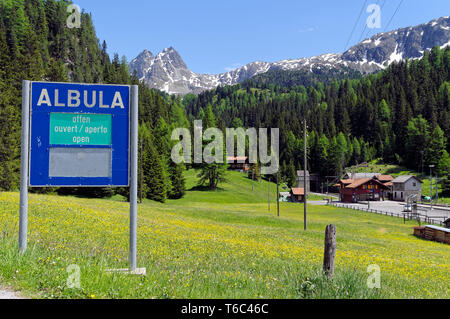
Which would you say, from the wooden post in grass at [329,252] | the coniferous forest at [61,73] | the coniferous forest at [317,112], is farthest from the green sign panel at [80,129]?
the coniferous forest at [317,112]

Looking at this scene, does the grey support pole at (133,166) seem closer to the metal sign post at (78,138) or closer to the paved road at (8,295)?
the metal sign post at (78,138)

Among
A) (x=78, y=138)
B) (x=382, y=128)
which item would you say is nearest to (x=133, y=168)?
(x=78, y=138)

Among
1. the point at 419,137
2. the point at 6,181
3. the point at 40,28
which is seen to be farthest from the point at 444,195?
the point at 40,28

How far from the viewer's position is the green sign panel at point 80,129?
27.0 ft

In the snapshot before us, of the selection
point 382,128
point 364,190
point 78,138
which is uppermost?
point 382,128

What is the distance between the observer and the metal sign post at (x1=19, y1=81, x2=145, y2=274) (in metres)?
8.15

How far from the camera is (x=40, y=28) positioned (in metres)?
136

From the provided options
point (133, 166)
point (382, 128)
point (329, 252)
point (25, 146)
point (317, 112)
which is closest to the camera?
point (329, 252)

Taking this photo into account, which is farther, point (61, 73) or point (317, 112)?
point (317, 112)

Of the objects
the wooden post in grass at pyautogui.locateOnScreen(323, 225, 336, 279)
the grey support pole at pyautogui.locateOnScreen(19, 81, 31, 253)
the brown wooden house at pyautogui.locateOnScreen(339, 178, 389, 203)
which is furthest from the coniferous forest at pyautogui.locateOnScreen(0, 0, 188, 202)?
the brown wooden house at pyautogui.locateOnScreen(339, 178, 389, 203)

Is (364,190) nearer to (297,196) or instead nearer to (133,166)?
(297,196)

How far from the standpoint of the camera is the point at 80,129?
8320 mm

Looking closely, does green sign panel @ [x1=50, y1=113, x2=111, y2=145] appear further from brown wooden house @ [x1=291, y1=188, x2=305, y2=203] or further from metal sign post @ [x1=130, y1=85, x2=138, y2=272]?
brown wooden house @ [x1=291, y1=188, x2=305, y2=203]

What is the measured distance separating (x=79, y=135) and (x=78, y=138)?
0.08 meters
